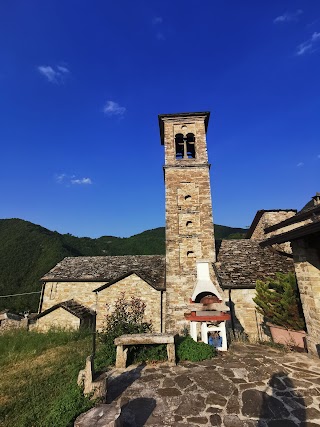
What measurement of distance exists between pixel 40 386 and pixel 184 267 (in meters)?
8.55

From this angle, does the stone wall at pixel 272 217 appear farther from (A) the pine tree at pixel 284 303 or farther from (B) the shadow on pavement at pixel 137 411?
(B) the shadow on pavement at pixel 137 411

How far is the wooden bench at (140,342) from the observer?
19.9ft

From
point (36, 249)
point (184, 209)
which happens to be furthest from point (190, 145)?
point (36, 249)

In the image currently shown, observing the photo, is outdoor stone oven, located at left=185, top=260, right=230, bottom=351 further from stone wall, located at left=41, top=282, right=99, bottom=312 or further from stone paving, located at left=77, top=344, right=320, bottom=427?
stone wall, located at left=41, top=282, right=99, bottom=312

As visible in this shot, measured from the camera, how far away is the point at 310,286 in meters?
6.52

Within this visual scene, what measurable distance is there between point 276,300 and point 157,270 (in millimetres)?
9593

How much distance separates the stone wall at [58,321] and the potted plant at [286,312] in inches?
466

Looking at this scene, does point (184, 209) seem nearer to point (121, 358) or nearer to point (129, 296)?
point (129, 296)

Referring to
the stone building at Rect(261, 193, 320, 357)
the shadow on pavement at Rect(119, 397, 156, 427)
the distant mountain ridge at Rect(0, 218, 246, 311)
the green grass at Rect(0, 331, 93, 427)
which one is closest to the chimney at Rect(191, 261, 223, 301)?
the stone building at Rect(261, 193, 320, 357)

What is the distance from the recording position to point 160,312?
13.9 m

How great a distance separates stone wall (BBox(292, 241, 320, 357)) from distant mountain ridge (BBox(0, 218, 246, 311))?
25.6m

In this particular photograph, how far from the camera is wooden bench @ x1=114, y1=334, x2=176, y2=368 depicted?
6.07 metres

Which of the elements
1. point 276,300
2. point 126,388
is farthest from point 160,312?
point 126,388

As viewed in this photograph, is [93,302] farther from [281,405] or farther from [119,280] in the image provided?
[281,405]
